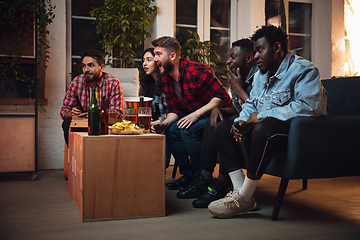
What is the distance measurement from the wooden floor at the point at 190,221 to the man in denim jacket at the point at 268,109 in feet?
0.50

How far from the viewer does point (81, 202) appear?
5.47 feet

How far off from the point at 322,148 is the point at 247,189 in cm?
42

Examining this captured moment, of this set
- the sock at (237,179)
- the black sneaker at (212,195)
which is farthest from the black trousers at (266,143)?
the black sneaker at (212,195)

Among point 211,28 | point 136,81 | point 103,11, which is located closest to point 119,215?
point 136,81

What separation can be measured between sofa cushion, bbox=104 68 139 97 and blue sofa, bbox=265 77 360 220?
1.93m

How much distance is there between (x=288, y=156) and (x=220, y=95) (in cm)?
83

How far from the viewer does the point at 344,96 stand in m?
2.14

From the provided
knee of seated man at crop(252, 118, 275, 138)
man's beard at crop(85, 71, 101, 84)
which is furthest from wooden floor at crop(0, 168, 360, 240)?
man's beard at crop(85, 71, 101, 84)

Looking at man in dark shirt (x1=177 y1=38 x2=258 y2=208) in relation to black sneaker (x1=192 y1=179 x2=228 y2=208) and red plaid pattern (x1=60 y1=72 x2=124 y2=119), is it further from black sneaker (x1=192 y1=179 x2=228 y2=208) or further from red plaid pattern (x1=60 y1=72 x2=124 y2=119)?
red plaid pattern (x1=60 y1=72 x2=124 y2=119)

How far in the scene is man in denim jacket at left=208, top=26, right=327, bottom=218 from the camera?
162cm

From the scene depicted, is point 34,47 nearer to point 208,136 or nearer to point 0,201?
point 0,201

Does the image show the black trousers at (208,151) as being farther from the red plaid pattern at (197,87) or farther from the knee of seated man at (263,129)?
the knee of seated man at (263,129)

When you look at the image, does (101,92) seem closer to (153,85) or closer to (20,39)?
(153,85)

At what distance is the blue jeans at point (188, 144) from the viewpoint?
2.26m
